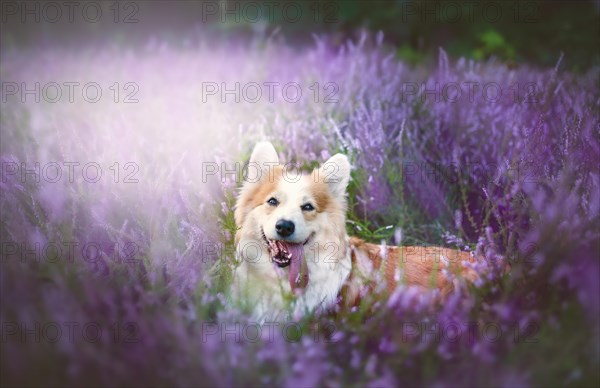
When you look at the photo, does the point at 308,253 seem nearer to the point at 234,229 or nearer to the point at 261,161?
the point at 234,229

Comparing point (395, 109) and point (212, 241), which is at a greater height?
point (395, 109)

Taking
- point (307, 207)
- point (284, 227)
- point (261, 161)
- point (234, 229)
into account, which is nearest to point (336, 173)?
point (307, 207)

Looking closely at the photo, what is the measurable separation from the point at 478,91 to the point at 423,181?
1355 millimetres

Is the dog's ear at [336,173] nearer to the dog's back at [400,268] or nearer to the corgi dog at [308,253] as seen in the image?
→ the corgi dog at [308,253]

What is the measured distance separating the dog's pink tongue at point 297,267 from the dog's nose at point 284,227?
0.44 ft

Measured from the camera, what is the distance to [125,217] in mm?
2881

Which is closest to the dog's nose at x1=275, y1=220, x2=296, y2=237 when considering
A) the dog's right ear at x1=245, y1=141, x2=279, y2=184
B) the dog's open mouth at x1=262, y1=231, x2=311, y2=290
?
the dog's open mouth at x1=262, y1=231, x2=311, y2=290

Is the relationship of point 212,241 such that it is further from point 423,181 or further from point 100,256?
point 423,181

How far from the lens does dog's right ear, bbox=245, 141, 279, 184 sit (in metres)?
3.09

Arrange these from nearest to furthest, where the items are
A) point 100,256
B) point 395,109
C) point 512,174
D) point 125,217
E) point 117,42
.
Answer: point 100,256 → point 125,217 → point 512,174 → point 395,109 → point 117,42

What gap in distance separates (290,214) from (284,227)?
9 cm

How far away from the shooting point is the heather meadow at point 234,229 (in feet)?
6.57

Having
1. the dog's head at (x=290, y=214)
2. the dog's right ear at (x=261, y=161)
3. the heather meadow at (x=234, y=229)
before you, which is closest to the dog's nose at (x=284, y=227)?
the dog's head at (x=290, y=214)

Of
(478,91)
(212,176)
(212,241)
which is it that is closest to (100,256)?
(212,241)
